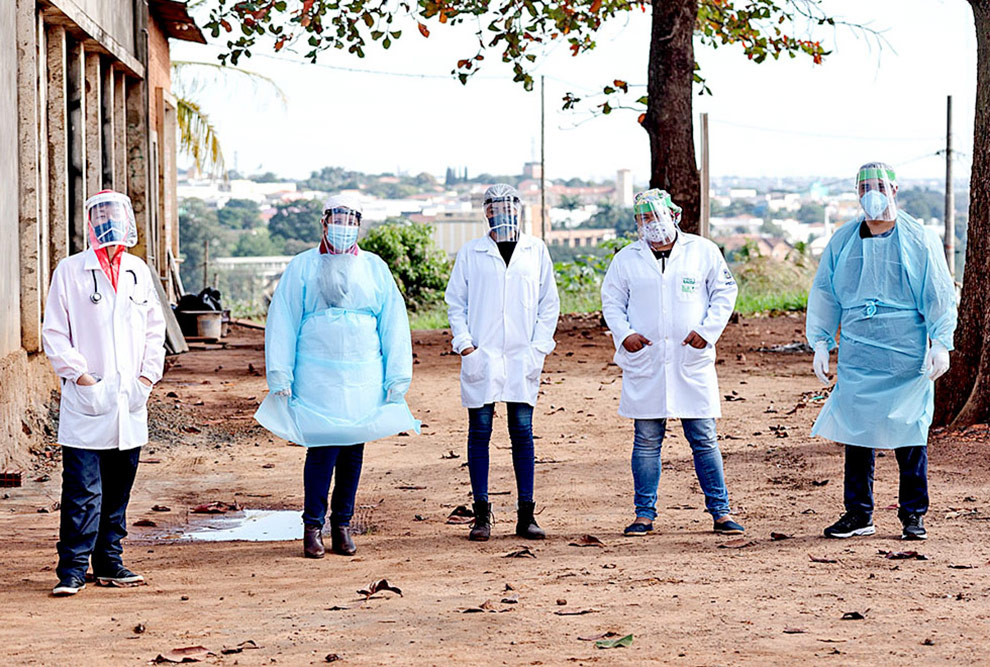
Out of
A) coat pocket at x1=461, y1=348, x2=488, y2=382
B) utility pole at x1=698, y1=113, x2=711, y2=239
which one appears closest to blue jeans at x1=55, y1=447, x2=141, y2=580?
coat pocket at x1=461, y1=348, x2=488, y2=382

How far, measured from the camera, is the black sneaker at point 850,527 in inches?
273

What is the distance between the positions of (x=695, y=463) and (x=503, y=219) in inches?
65.0

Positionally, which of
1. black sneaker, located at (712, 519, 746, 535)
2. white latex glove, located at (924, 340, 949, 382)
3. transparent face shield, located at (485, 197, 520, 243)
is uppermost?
transparent face shield, located at (485, 197, 520, 243)

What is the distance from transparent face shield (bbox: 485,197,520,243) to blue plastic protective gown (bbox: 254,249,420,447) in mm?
778

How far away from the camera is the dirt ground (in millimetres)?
5062

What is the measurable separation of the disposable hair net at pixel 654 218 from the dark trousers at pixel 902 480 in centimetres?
147

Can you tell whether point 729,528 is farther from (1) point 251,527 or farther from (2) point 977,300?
(2) point 977,300

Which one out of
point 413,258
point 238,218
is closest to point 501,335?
point 413,258

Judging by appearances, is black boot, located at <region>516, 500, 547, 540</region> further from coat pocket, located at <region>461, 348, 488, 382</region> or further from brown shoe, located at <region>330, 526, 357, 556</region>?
brown shoe, located at <region>330, 526, 357, 556</region>

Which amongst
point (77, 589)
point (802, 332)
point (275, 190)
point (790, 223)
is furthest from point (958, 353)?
point (275, 190)

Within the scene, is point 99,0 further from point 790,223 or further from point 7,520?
point 790,223

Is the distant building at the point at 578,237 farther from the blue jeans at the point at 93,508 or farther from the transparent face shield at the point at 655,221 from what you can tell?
the blue jeans at the point at 93,508

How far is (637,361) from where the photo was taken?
7.20 m

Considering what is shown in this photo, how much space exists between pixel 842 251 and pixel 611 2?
11404 millimetres
